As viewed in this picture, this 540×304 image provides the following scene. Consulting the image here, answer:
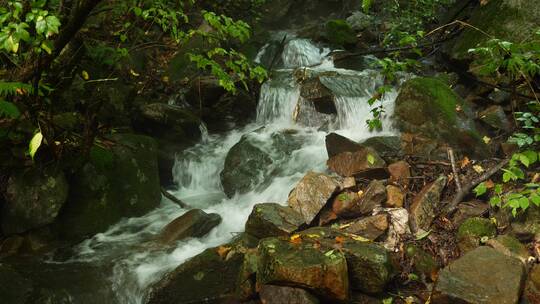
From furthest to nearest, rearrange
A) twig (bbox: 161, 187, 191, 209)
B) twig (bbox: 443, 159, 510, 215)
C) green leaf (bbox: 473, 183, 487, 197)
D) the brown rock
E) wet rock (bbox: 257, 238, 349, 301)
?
twig (bbox: 161, 187, 191, 209) < the brown rock < twig (bbox: 443, 159, 510, 215) < green leaf (bbox: 473, 183, 487, 197) < wet rock (bbox: 257, 238, 349, 301)

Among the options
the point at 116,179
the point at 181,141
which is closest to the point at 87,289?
the point at 116,179

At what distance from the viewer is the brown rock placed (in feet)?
18.0

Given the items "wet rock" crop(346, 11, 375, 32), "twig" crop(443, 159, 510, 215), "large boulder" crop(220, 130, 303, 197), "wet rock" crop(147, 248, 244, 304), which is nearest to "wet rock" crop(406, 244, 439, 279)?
"twig" crop(443, 159, 510, 215)

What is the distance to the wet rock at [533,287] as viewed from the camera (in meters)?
3.62

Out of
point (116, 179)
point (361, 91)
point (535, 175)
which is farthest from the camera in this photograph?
point (361, 91)

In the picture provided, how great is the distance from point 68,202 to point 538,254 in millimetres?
5651

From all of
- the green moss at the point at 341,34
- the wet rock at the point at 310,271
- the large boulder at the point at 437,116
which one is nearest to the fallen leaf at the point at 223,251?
the wet rock at the point at 310,271

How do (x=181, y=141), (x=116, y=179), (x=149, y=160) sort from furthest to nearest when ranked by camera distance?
(x=181, y=141) → (x=149, y=160) → (x=116, y=179)

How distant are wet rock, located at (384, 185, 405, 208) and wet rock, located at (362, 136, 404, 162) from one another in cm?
83

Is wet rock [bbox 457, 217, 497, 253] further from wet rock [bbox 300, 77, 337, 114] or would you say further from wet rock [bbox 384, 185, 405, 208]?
wet rock [bbox 300, 77, 337, 114]

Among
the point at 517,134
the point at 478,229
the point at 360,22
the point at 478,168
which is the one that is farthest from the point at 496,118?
the point at 360,22

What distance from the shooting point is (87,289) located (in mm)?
4477

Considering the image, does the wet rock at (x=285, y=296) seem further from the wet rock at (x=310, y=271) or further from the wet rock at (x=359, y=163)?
the wet rock at (x=359, y=163)

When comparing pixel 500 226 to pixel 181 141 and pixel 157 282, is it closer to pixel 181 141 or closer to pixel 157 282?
pixel 157 282
